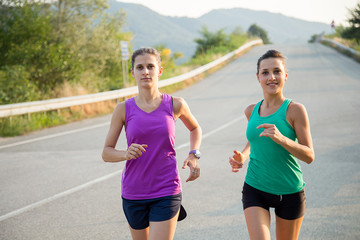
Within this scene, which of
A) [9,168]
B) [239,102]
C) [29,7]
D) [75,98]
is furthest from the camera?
[29,7]

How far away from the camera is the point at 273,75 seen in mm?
3219

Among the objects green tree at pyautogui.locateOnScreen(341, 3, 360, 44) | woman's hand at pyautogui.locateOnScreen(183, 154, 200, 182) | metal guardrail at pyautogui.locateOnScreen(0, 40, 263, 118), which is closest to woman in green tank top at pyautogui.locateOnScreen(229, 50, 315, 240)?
woman's hand at pyautogui.locateOnScreen(183, 154, 200, 182)

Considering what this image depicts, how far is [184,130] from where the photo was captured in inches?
444

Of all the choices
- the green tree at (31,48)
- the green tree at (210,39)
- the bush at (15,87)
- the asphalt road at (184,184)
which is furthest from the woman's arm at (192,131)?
the green tree at (210,39)

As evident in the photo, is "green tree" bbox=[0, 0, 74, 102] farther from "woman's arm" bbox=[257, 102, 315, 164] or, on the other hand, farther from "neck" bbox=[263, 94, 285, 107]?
"woman's arm" bbox=[257, 102, 315, 164]

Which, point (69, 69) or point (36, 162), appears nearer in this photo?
point (36, 162)

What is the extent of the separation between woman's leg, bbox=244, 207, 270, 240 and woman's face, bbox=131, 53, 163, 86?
4.35 feet

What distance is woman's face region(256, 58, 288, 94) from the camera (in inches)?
126

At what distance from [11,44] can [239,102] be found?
10050 mm

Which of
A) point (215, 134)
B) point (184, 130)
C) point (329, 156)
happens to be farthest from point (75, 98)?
point (329, 156)

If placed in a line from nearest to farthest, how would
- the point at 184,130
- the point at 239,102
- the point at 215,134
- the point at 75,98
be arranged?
the point at 215,134 < the point at 184,130 < the point at 75,98 < the point at 239,102

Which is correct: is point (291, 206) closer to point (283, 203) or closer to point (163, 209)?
point (283, 203)

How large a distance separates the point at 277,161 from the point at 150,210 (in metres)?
1.08

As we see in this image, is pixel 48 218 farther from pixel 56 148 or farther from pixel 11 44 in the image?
pixel 11 44
